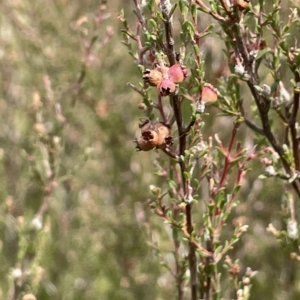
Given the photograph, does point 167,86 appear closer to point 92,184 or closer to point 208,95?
point 208,95

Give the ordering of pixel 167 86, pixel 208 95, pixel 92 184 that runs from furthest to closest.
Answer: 1. pixel 92 184
2. pixel 208 95
3. pixel 167 86

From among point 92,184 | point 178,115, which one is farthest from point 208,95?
point 92,184

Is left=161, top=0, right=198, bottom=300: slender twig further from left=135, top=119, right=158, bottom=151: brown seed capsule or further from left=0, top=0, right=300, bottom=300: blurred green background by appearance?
left=0, top=0, right=300, bottom=300: blurred green background

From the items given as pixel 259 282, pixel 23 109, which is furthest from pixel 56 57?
pixel 259 282

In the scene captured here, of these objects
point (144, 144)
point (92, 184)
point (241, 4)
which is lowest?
point (144, 144)

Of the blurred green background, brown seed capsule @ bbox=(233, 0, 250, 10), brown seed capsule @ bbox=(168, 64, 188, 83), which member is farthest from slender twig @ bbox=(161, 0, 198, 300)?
the blurred green background

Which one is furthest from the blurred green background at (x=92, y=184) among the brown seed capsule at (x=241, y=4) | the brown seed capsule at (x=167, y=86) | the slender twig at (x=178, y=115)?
the brown seed capsule at (x=167, y=86)

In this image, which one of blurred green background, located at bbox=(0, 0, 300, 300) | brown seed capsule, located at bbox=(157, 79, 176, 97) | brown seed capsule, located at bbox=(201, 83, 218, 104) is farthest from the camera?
blurred green background, located at bbox=(0, 0, 300, 300)
